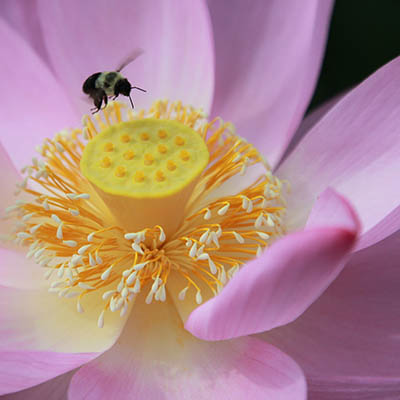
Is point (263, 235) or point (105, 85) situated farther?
point (105, 85)

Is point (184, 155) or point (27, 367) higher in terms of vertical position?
point (184, 155)

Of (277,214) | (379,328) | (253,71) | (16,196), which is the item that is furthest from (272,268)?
(253,71)

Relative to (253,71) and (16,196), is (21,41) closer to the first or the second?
(16,196)

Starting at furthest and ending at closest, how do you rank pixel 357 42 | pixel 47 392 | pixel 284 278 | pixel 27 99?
pixel 357 42, pixel 27 99, pixel 47 392, pixel 284 278

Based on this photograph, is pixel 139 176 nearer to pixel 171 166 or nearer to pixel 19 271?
pixel 171 166

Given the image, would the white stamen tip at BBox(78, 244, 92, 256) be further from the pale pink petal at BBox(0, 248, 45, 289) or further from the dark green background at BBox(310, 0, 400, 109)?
the dark green background at BBox(310, 0, 400, 109)

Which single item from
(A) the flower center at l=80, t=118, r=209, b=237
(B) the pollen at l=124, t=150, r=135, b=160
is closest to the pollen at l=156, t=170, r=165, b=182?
(A) the flower center at l=80, t=118, r=209, b=237

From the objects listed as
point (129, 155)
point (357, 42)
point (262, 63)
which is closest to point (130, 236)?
point (129, 155)
